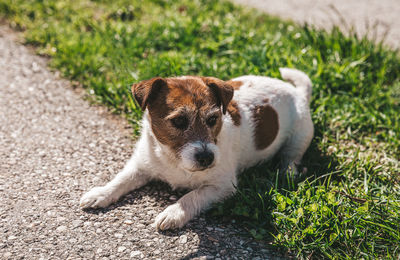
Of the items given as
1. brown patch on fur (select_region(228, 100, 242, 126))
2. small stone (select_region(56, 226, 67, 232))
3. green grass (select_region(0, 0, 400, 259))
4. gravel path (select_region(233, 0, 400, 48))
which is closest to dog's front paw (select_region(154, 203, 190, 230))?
green grass (select_region(0, 0, 400, 259))

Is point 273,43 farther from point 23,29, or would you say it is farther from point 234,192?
point 23,29

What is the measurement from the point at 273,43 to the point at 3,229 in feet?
15.4

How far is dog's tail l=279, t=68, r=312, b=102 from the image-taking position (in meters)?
4.99

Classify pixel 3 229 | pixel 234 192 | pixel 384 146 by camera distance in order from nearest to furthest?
1. pixel 3 229
2. pixel 234 192
3. pixel 384 146

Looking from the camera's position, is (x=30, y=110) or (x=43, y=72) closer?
(x=30, y=110)

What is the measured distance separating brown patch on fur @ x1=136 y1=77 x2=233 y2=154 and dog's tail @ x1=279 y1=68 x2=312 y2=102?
1.61 metres

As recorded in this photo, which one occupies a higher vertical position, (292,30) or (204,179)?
(292,30)

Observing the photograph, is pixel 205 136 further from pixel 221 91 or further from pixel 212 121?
pixel 221 91

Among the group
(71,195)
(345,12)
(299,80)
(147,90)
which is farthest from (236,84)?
(345,12)

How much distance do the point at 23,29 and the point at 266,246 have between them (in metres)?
5.93

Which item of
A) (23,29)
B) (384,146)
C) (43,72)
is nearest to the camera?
(384,146)

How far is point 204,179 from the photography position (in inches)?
154

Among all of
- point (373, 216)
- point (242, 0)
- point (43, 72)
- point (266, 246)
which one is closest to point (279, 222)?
point (266, 246)

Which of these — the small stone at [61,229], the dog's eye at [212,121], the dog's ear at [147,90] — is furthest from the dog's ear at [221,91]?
the small stone at [61,229]
